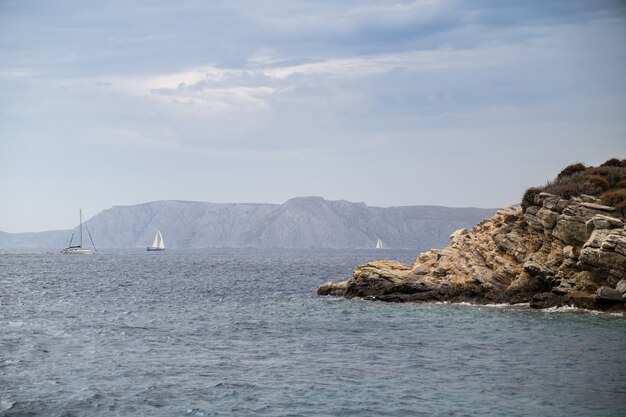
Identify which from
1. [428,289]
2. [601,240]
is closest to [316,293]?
[428,289]

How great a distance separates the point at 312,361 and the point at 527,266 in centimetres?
2604

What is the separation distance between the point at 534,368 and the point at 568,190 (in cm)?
2822

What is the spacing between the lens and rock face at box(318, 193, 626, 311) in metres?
47.2

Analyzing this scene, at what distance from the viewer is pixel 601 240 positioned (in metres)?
47.1

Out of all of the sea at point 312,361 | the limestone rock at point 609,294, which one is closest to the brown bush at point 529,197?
the sea at point 312,361

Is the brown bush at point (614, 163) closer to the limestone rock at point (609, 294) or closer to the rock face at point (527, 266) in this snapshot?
the rock face at point (527, 266)

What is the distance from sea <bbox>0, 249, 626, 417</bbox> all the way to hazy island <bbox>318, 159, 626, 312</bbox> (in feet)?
8.82

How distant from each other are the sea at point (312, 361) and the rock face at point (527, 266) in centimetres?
270

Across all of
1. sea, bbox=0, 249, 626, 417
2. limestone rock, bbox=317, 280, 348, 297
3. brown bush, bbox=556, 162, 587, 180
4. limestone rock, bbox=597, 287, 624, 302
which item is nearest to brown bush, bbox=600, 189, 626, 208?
limestone rock, bbox=597, 287, 624, 302

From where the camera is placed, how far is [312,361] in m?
33.0

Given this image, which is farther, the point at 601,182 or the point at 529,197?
the point at 529,197

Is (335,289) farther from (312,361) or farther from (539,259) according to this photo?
(312,361)

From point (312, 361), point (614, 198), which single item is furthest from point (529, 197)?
point (312, 361)

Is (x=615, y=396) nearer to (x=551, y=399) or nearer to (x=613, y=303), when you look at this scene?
(x=551, y=399)
